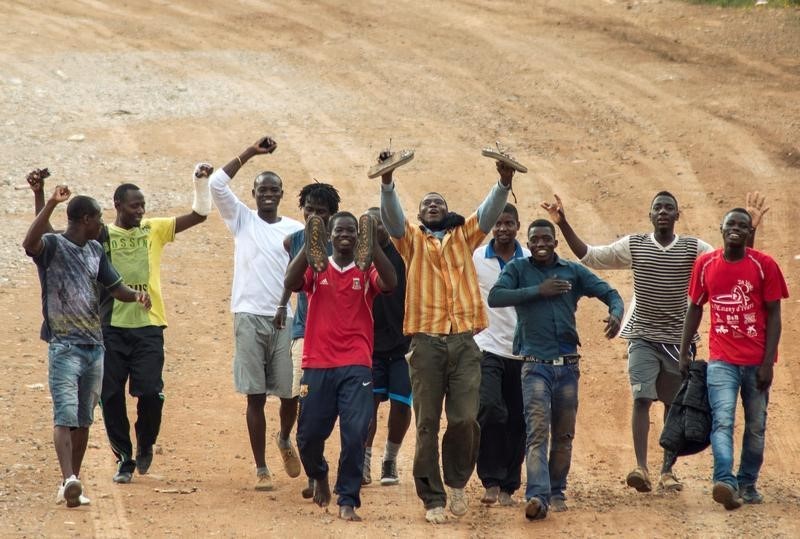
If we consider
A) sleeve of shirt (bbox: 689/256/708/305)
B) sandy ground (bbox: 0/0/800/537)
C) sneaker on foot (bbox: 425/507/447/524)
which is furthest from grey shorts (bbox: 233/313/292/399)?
sleeve of shirt (bbox: 689/256/708/305)

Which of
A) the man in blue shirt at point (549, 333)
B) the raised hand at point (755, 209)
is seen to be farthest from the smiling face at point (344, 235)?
the raised hand at point (755, 209)

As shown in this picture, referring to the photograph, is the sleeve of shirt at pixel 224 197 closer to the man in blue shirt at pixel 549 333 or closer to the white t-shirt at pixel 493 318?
the white t-shirt at pixel 493 318

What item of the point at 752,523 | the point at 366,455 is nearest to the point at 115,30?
the point at 366,455

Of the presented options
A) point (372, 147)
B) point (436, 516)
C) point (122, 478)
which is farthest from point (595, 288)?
point (372, 147)

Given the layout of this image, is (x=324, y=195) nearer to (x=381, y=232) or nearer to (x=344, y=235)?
(x=381, y=232)

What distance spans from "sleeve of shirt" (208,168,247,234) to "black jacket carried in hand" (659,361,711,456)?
3.13 metres

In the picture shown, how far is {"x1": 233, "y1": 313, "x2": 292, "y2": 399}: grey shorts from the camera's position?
876cm

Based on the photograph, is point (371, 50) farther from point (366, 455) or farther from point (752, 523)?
point (752, 523)

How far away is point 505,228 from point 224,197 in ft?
6.16

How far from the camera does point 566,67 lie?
21219mm

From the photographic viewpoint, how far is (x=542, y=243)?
8242 mm

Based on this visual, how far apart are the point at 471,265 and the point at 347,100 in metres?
12.6

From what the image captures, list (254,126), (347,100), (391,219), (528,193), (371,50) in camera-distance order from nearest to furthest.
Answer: (391,219)
(528,193)
(254,126)
(347,100)
(371,50)

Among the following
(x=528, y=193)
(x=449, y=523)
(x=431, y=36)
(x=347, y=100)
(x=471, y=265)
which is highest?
(x=431, y=36)
